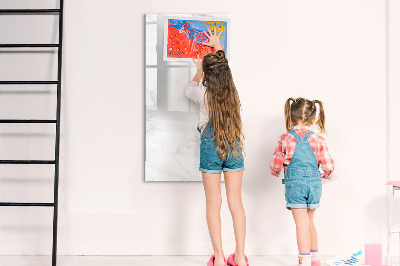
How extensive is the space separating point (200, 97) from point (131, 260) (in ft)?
3.90

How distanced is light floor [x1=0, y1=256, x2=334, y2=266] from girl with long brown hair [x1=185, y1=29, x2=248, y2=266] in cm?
24

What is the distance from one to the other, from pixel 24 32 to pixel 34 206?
1237mm

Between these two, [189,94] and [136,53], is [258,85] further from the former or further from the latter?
[136,53]

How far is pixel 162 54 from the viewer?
325 cm

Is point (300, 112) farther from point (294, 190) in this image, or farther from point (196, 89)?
point (196, 89)

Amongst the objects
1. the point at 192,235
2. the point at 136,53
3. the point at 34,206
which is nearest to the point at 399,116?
the point at 192,235

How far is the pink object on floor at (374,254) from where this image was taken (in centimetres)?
293

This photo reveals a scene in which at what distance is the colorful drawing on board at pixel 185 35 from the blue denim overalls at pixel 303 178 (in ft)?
3.22

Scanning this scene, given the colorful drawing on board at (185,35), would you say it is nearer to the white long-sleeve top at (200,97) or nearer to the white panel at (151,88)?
the white panel at (151,88)

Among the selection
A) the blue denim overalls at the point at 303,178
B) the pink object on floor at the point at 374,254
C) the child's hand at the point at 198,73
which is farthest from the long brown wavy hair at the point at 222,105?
the pink object on floor at the point at 374,254

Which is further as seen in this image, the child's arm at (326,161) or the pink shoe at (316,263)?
the pink shoe at (316,263)

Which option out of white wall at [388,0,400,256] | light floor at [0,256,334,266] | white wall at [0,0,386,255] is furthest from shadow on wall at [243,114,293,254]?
white wall at [388,0,400,256]

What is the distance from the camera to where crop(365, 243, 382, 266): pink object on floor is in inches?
115

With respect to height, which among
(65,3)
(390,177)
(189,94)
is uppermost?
(65,3)
